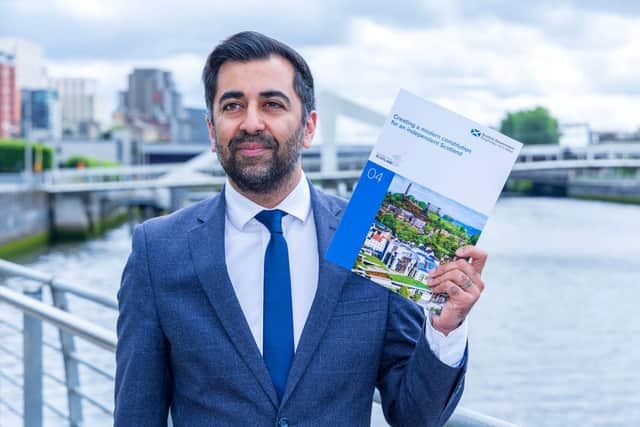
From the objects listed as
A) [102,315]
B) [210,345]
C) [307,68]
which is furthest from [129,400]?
[102,315]

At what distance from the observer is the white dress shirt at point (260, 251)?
3.46 feet

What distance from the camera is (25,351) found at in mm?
2023

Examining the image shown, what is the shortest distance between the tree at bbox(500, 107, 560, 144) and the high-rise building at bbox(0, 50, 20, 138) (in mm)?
31446

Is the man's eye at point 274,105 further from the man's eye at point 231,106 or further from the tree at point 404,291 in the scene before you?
the tree at point 404,291

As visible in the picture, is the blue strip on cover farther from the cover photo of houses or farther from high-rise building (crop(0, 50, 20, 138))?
high-rise building (crop(0, 50, 20, 138))

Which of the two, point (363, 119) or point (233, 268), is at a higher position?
point (233, 268)

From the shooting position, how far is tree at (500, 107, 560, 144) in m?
52.0

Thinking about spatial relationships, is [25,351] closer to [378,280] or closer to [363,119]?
[378,280]

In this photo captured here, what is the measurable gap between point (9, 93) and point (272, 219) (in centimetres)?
6901

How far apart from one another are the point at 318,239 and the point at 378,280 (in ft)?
0.32

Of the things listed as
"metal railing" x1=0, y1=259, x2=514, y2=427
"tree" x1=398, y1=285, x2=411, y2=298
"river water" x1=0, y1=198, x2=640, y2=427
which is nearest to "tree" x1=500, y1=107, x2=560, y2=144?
"river water" x1=0, y1=198, x2=640, y2=427

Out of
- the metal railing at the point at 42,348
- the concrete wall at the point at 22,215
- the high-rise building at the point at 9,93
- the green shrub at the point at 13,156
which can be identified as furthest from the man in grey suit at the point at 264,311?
the high-rise building at the point at 9,93

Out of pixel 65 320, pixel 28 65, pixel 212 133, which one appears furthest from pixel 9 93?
pixel 212 133

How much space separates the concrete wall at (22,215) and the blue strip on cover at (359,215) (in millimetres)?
17827
